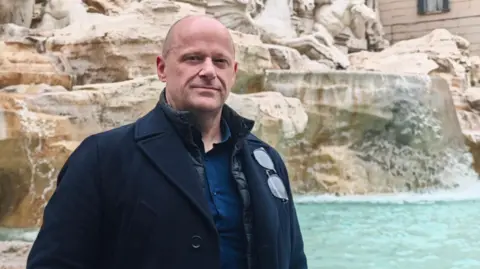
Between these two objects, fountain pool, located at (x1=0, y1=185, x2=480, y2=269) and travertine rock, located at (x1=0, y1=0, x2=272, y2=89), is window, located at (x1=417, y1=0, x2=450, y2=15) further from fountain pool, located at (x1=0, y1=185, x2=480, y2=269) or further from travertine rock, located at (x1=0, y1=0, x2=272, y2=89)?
travertine rock, located at (x1=0, y1=0, x2=272, y2=89)

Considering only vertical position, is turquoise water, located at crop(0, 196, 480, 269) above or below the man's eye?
below

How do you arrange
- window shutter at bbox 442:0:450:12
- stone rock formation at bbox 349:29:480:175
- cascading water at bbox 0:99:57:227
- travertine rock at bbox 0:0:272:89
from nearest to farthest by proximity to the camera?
cascading water at bbox 0:99:57:227 → travertine rock at bbox 0:0:272:89 → stone rock formation at bbox 349:29:480:175 → window shutter at bbox 442:0:450:12

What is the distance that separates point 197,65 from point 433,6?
18163 millimetres

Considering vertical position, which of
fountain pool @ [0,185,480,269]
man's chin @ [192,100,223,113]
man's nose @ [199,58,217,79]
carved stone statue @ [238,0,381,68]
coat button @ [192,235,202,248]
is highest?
man's nose @ [199,58,217,79]

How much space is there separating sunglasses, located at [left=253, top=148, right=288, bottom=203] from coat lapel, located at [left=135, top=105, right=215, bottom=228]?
0.74ft

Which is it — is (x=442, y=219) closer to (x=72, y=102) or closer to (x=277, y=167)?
(x=72, y=102)

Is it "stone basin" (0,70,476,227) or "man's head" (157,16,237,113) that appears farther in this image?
"stone basin" (0,70,476,227)

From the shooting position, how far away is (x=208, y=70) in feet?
4.96

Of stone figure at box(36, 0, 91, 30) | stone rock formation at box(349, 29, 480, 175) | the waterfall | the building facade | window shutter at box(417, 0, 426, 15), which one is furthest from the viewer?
window shutter at box(417, 0, 426, 15)

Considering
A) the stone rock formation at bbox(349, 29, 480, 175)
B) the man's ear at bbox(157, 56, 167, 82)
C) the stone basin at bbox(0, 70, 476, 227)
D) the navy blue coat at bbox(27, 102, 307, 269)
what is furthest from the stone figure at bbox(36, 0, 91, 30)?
the navy blue coat at bbox(27, 102, 307, 269)

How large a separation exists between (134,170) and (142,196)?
0.20ft

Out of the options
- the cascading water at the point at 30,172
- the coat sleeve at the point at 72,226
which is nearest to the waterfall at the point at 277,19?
the cascading water at the point at 30,172

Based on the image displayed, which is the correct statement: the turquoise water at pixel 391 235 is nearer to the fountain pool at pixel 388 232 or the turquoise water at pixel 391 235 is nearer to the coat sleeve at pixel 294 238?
the fountain pool at pixel 388 232

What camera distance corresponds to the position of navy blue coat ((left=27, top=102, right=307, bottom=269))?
1342 mm
